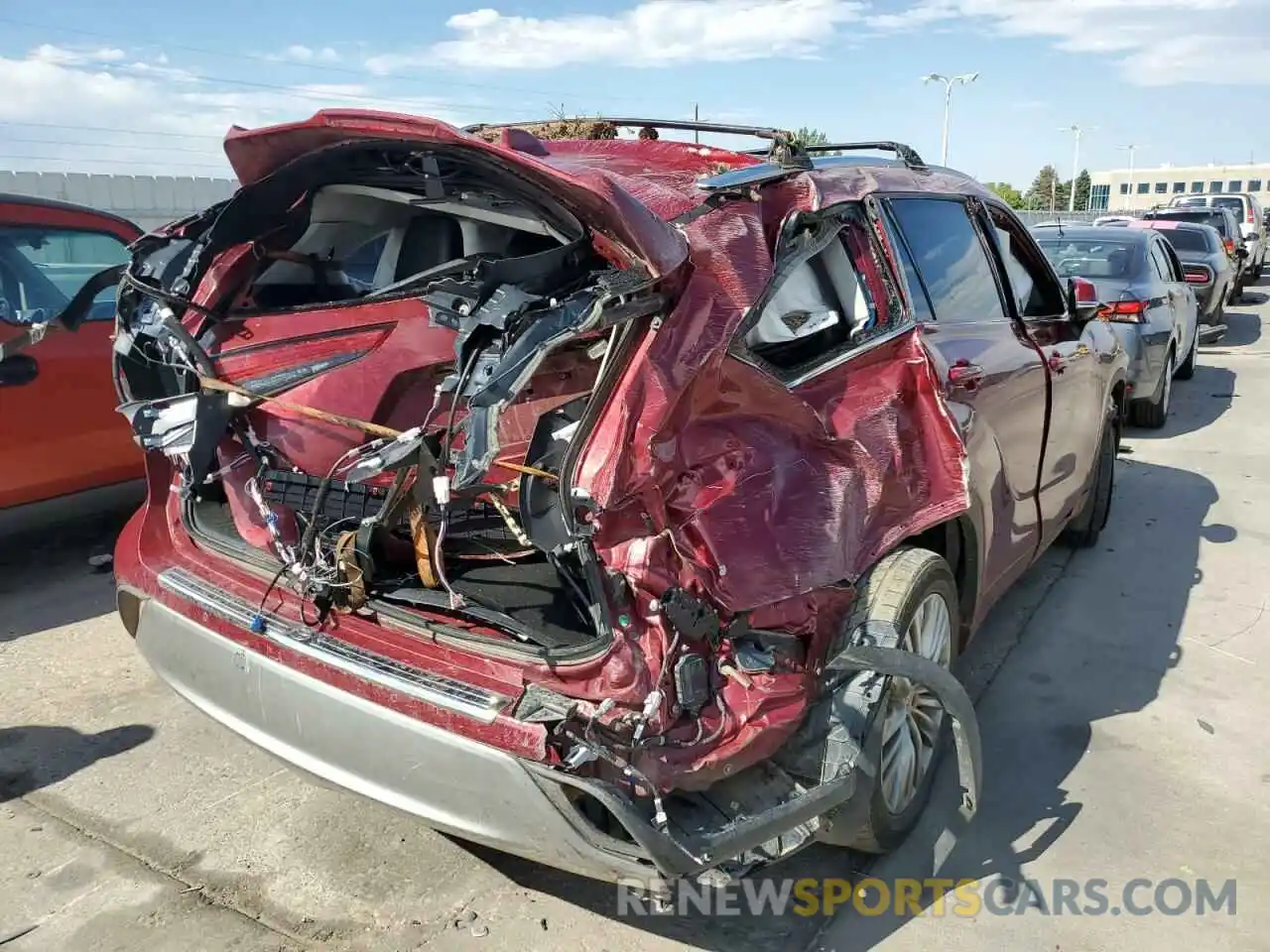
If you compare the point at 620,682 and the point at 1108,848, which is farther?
the point at 1108,848

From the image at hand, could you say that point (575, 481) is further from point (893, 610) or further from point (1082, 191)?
point (1082, 191)

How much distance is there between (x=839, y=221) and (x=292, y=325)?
5.26ft

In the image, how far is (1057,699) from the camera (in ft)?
12.9

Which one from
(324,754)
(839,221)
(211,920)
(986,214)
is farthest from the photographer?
(986,214)

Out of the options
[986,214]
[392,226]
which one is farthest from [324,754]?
[986,214]

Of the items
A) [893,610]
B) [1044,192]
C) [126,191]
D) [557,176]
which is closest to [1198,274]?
[893,610]

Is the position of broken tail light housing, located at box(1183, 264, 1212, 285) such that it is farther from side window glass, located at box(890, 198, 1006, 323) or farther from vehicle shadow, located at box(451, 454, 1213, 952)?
side window glass, located at box(890, 198, 1006, 323)

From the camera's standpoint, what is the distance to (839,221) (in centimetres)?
299

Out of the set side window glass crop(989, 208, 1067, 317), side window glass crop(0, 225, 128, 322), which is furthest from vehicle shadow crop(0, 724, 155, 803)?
side window glass crop(989, 208, 1067, 317)

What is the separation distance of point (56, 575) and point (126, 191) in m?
13.0

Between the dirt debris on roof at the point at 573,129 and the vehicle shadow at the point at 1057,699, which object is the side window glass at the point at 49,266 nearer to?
the dirt debris on roof at the point at 573,129

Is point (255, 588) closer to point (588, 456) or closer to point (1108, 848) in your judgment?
point (588, 456)

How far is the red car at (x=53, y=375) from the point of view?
15.5ft

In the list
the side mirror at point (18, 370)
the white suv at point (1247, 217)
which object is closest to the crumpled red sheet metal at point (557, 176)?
the side mirror at point (18, 370)
